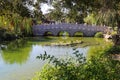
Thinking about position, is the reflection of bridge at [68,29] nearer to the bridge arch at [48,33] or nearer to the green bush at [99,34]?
the bridge arch at [48,33]

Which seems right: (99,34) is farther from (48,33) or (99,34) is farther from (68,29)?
(48,33)

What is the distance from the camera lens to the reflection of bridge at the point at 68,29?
42.8 metres

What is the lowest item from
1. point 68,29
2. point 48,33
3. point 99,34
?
point 48,33

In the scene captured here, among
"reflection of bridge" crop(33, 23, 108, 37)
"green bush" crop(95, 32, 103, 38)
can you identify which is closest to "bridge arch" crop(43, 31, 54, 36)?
"reflection of bridge" crop(33, 23, 108, 37)

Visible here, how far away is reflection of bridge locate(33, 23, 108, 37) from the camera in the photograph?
42812mm

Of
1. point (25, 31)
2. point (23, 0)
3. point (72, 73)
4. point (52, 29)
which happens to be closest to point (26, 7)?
point (23, 0)

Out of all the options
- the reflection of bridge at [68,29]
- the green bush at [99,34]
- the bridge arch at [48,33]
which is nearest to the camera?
the green bush at [99,34]

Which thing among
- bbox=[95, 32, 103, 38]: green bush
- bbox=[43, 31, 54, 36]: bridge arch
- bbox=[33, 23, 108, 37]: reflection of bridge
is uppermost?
bbox=[33, 23, 108, 37]: reflection of bridge

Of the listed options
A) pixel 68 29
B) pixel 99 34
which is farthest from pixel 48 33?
pixel 99 34

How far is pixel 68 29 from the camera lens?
1729 inches

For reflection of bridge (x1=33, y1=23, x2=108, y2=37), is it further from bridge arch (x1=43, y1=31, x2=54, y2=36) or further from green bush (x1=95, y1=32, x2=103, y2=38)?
green bush (x1=95, y1=32, x2=103, y2=38)

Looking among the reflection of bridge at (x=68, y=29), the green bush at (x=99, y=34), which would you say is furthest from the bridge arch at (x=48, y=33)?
the green bush at (x=99, y=34)

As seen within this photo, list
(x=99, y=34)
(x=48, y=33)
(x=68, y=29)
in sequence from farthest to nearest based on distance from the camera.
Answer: (x=48, y=33)
(x=68, y=29)
(x=99, y=34)

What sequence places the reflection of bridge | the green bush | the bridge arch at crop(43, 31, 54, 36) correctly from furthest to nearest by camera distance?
the bridge arch at crop(43, 31, 54, 36) < the reflection of bridge < the green bush
